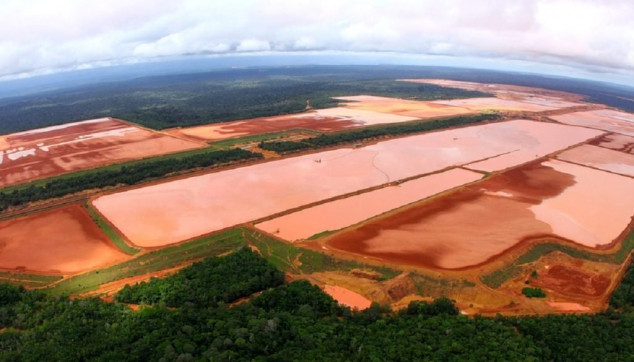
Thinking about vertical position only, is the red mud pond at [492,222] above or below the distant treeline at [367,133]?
below

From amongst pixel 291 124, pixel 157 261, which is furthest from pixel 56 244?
pixel 291 124

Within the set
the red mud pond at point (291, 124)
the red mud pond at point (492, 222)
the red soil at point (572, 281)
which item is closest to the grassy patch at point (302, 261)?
the red mud pond at point (492, 222)

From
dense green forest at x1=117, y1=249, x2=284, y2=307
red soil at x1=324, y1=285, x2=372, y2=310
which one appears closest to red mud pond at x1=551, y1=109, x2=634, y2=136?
red soil at x1=324, y1=285, x2=372, y2=310

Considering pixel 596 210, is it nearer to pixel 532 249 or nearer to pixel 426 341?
pixel 532 249

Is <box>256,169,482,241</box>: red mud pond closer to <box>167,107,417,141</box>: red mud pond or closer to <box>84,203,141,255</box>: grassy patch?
<box>84,203,141,255</box>: grassy patch

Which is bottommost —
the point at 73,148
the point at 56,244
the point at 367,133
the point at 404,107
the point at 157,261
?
the point at 56,244

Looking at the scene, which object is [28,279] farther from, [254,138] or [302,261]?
[254,138]

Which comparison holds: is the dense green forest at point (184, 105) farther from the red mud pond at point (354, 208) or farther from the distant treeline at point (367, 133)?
the red mud pond at point (354, 208)
